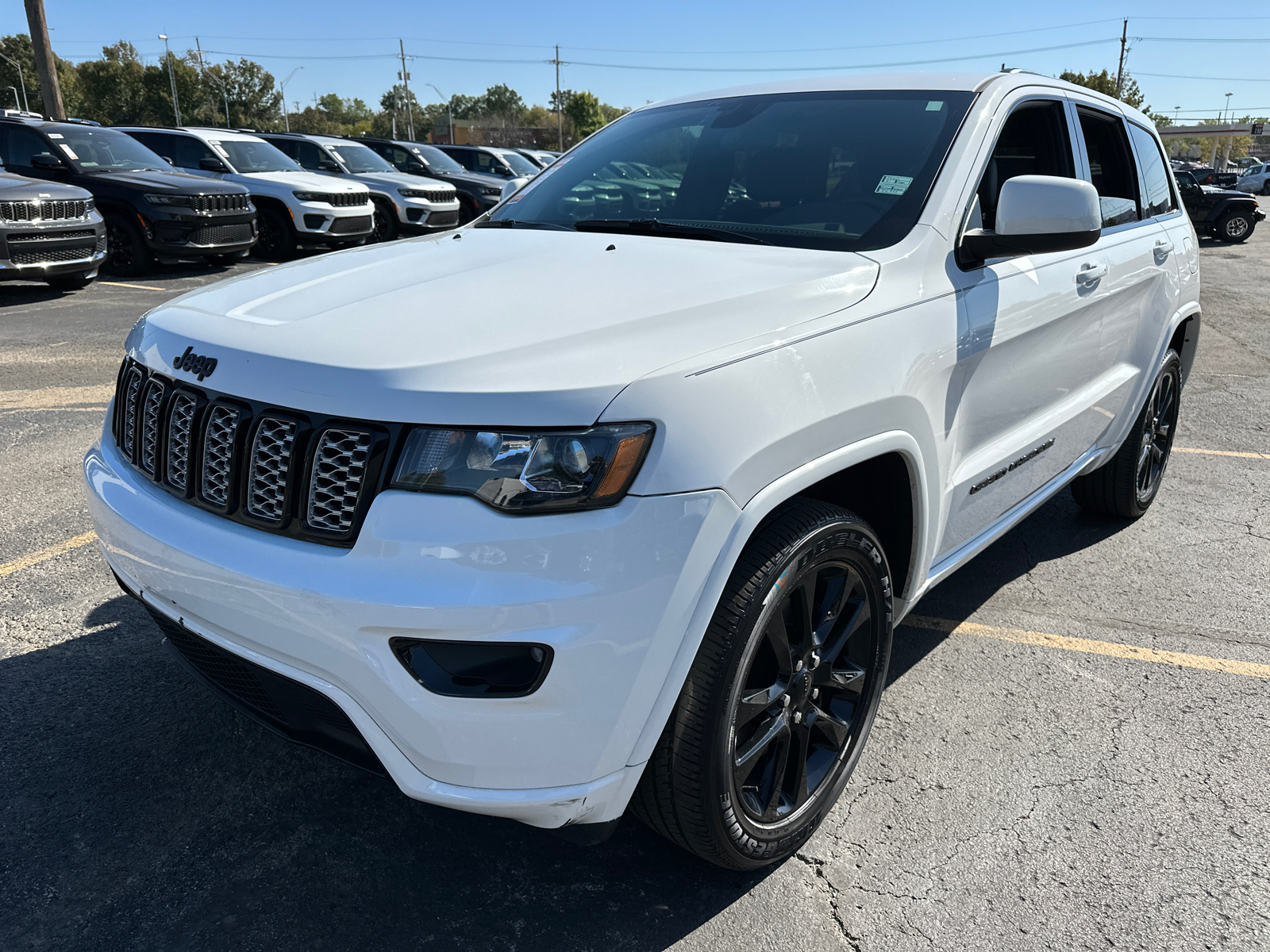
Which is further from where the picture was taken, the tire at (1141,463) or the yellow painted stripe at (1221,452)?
the yellow painted stripe at (1221,452)

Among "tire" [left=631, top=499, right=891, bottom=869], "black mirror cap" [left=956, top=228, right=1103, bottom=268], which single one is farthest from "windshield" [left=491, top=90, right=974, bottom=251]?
"tire" [left=631, top=499, right=891, bottom=869]

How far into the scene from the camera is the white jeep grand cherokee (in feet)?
5.52

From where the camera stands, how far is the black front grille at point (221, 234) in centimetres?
1155

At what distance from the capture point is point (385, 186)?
15188mm

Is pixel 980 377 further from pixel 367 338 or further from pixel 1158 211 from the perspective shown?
pixel 1158 211

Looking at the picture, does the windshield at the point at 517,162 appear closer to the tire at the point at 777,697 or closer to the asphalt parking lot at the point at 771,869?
the asphalt parking lot at the point at 771,869

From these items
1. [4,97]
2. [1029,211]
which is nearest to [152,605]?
[1029,211]

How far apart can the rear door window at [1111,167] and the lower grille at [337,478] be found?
3.02m

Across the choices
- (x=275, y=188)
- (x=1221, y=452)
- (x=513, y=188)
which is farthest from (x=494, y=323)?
(x=275, y=188)

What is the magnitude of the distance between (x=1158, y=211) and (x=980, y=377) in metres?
2.33

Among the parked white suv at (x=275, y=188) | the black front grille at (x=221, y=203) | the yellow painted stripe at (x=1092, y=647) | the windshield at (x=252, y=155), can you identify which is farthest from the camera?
the windshield at (x=252, y=155)

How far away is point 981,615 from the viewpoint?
362 cm

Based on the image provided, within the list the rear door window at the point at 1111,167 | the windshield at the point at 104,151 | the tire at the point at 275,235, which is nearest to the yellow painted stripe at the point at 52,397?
the rear door window at the point at 1111,167

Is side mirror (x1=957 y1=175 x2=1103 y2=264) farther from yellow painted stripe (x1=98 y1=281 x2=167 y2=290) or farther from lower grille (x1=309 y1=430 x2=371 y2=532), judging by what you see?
yellow painted stripe (x1=98 y1=281 x2=167 y2=290)
